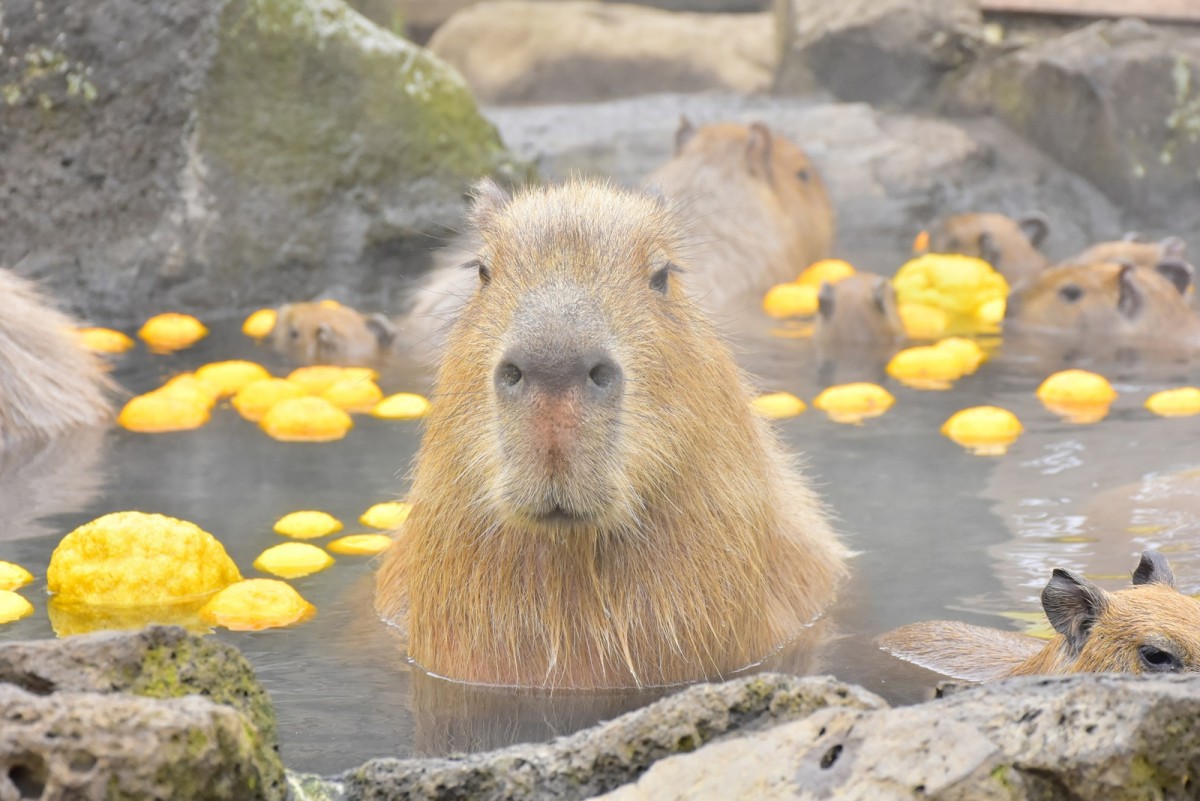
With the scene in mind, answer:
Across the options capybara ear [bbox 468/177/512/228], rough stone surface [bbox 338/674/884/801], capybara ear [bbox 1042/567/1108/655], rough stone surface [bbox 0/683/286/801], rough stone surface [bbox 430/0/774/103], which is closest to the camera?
rough stone surface [bbox 0/683/286/801]

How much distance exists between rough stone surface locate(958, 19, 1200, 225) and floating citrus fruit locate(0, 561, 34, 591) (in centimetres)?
692

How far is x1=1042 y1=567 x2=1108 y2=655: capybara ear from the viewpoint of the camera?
3098 mm

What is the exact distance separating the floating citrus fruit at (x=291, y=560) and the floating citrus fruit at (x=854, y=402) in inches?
83.4

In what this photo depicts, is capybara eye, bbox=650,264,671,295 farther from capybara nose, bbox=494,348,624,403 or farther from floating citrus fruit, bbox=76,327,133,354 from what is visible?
floating citrus fruit, bbox=76,327,133,354

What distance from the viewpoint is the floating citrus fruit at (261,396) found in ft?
19.0

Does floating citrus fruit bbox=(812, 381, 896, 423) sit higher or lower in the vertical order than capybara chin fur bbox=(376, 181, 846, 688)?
lower

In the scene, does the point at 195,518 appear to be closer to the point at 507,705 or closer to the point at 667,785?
the point at 507,705

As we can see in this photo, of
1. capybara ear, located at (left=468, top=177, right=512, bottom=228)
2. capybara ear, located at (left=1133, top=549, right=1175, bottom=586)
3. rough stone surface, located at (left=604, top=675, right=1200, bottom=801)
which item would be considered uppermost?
capybara ear, located at (left=468, top=177, right=512, bottom=228)

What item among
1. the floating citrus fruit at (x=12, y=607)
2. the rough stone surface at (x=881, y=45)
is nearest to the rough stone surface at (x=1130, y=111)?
the rough stone surface at (x=881, y=45)

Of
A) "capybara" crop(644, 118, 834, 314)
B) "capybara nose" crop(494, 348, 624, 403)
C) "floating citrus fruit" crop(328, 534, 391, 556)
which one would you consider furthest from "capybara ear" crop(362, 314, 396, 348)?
"capybara nose" crop(494, 348, 624, 403)

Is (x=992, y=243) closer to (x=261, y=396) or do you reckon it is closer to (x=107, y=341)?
(x=261, y=396)

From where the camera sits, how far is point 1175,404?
566 cm

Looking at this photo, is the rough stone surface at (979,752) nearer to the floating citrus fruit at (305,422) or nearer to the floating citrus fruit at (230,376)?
the floating citrus fruit at (305,422)

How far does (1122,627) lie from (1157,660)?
9 centimetres
